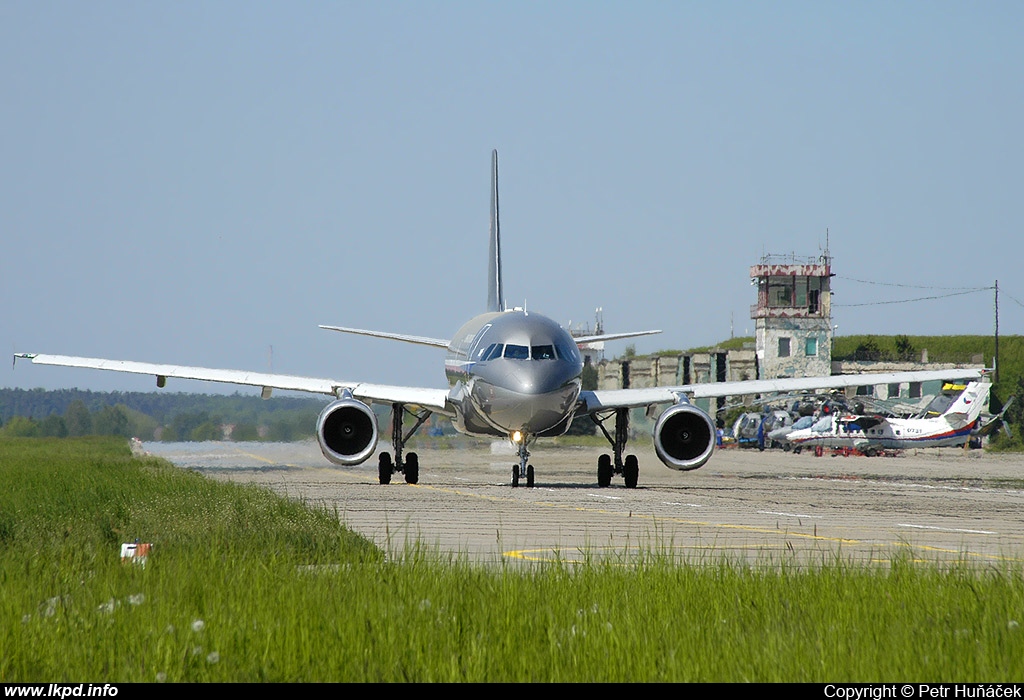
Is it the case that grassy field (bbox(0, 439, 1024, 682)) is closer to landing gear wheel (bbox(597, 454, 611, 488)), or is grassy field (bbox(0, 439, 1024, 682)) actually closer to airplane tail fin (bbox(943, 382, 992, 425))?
landing gear wheel (bbox(597, 454, 611, 488))

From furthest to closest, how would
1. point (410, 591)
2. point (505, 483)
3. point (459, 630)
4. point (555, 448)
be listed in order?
point (555, 448), point (505, 483), point (410, 591), point (459, 630)

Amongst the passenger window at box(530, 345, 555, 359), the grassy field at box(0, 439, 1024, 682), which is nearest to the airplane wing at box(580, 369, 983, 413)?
the passenger window at box(530, 345, 555, 359)

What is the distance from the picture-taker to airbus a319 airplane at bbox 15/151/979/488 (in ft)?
88.3

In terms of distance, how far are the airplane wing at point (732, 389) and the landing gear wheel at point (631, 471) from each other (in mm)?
1721

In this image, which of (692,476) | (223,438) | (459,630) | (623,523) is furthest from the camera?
(223,438)

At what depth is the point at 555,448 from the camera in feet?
182

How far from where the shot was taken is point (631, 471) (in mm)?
29703

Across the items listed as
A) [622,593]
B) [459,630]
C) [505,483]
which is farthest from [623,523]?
[505,483]

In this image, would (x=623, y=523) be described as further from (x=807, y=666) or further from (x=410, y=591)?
(x=807, y=666)

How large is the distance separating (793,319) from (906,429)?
1730 inches

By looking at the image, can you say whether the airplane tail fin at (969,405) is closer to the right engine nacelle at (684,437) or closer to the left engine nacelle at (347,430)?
the right engine nacelle at (684,437)

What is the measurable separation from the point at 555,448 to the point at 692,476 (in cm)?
1780

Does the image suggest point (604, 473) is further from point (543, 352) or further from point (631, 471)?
point (543, 352)

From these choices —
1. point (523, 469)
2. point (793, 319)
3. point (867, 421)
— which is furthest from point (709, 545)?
point (793, 319)
